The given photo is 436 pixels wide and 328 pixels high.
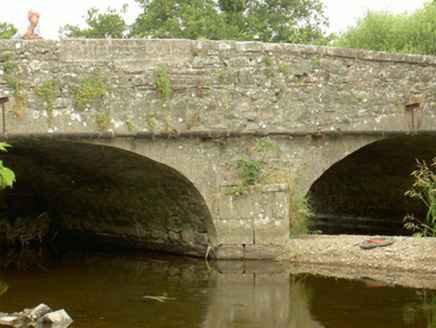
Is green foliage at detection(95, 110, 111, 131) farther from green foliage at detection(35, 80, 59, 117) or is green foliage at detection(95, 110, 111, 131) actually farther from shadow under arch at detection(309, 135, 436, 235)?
shadow under arch at detection(309, 135, 436, 235)

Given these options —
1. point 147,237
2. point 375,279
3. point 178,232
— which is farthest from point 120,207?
point 375,279

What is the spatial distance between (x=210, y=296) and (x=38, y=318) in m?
1.80

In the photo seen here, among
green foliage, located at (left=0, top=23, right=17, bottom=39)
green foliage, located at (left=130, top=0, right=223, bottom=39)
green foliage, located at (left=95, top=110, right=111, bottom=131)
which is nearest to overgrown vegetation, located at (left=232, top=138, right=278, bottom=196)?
green foliage, located at (left=95, top=110, right=111, bottom=131)

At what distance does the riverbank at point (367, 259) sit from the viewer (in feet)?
24.9

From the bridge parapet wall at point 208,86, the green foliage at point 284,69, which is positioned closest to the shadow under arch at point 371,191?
the bridge parapet wall at point 208,86

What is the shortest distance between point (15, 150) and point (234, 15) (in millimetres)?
12303

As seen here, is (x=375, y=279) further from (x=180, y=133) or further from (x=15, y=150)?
(x=15, y=150)

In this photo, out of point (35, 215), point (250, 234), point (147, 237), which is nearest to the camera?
point (250, 234)

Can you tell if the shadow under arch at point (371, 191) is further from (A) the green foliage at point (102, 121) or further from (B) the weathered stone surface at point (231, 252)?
(A) the green foliage at point (102, 121)

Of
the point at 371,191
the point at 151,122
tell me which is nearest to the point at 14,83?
the point at 151,122

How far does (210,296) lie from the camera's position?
7.00 meters

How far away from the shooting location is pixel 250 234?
8688mm

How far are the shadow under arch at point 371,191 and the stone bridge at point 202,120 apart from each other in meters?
1.18

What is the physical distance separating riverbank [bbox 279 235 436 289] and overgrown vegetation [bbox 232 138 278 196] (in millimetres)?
900
